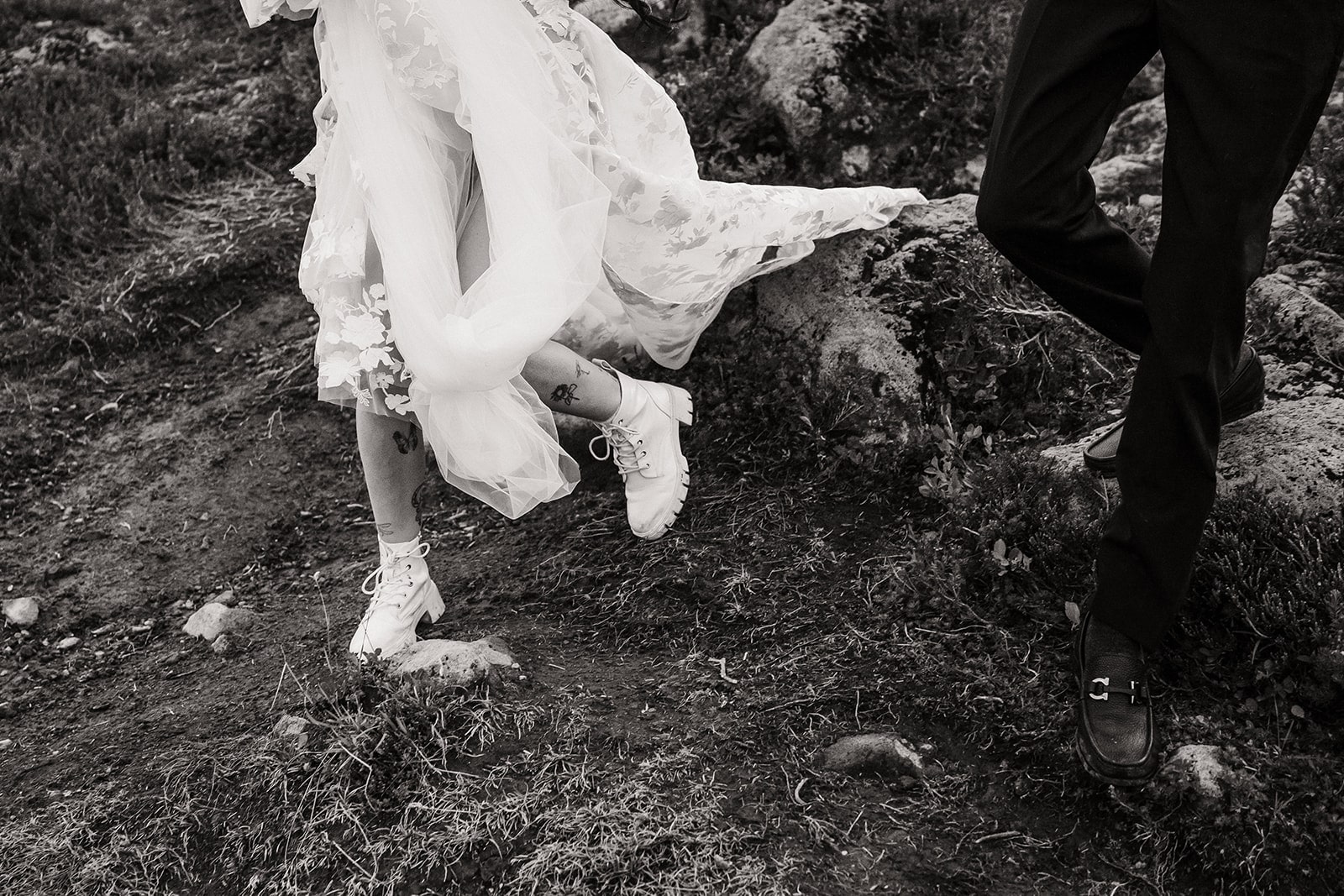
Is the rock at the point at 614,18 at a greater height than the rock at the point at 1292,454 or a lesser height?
greater

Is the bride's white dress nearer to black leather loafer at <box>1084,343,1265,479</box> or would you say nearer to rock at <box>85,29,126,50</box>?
black leather loafer at <box>1084,343,1265,479</box>

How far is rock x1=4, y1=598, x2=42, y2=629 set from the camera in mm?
3549

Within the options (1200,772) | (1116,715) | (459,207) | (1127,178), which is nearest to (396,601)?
(459,207)

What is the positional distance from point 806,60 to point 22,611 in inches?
139

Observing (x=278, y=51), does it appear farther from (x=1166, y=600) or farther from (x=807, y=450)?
(x=1166, y=600)

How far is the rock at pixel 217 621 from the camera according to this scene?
11.2 feet

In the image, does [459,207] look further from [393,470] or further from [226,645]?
[226,645]

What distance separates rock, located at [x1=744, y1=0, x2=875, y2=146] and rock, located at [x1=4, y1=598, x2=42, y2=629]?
128 inches

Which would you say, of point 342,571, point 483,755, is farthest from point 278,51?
point 483,755

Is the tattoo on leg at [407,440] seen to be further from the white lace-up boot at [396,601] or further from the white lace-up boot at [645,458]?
the white lace-up boot at [645,458]

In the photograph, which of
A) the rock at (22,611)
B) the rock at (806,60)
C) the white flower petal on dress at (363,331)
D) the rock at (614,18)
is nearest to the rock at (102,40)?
the rock at (614,18)

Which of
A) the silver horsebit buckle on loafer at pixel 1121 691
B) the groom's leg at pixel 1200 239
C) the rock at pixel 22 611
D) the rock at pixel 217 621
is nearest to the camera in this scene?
the groom's leg at pixel 1200 239

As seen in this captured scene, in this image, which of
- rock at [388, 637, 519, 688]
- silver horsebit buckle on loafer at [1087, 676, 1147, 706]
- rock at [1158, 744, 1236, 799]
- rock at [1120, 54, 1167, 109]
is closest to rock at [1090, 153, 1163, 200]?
rock at [1120, 54, 1167, 109]

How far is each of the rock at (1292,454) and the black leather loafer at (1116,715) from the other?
0.62 m
